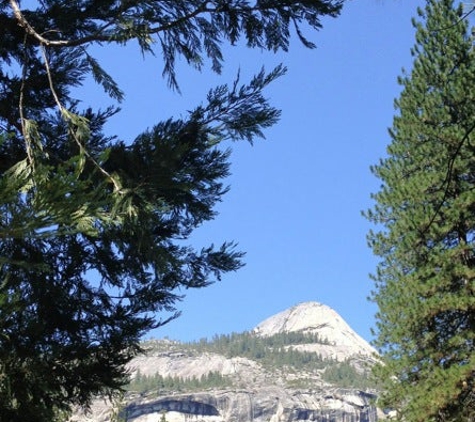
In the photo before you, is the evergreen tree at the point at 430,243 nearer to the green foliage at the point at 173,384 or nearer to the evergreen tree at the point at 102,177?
the evergreen tree at the point at 102,177

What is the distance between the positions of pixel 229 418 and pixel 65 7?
622ft

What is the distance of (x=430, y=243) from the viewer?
14.8 metres

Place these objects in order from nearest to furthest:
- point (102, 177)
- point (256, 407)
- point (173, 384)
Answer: point (102, 177) < point (256, 407) < point (173, 384)

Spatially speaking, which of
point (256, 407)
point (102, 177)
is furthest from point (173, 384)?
point (102, 177)

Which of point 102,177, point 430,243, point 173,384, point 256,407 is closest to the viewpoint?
point 102,177

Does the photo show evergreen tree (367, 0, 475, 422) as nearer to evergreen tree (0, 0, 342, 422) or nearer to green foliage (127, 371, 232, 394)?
evergreen tree (0, 0, 342, 422)

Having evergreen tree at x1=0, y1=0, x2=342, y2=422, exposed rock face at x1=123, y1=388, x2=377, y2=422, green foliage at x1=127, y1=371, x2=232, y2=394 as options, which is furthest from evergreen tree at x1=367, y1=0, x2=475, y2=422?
green foliage at x1=127, y1=371, x2=232, y2=394

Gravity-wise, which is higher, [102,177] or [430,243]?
[430,243]

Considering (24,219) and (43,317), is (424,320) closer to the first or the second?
(43,317)

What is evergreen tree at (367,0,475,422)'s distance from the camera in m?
13.1

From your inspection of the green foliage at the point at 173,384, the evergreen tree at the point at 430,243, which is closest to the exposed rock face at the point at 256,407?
the green foliage at the point at 173,384

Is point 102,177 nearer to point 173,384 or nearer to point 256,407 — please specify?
point 256,407

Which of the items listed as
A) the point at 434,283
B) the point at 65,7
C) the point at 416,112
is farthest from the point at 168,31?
the point at 416,112

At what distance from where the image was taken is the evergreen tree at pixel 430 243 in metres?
13.1
